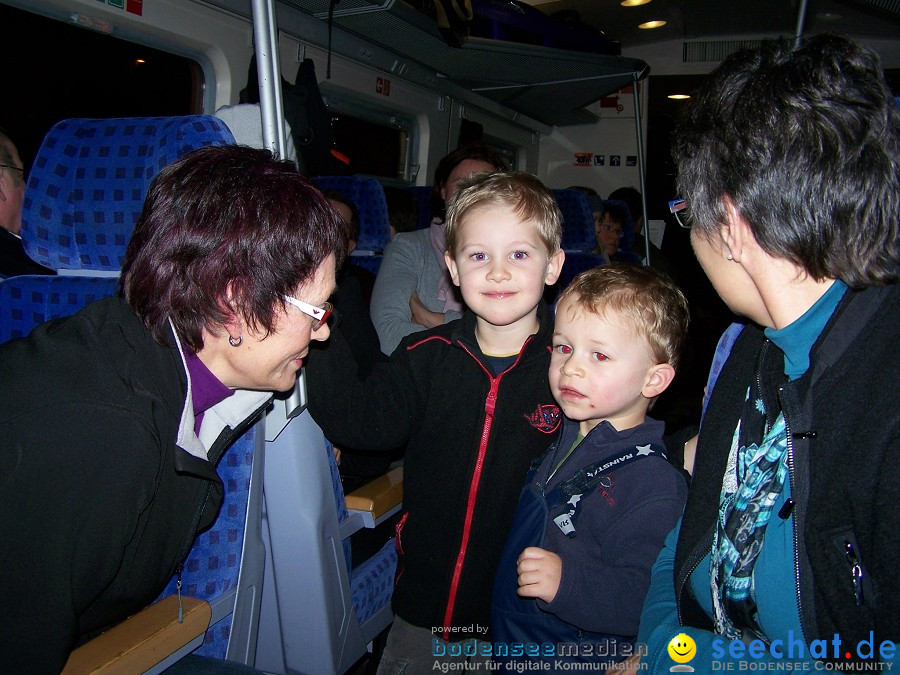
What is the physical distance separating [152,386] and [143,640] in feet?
1.51

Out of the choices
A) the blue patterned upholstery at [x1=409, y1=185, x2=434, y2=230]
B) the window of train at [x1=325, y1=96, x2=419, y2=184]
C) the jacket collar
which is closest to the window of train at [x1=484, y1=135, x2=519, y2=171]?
the window of train at [x1=325, y1=96, x2=419, y2=184]

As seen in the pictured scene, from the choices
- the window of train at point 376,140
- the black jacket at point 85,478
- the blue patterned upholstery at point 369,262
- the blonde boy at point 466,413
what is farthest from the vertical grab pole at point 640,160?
the black jacket at point 85,478

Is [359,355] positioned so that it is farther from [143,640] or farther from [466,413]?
[143,640]

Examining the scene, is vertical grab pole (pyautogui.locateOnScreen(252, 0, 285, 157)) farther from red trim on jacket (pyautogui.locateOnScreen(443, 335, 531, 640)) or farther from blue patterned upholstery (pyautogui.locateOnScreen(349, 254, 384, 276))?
blue patterned upholstery (pyautogui.locateOnScreen(349, 254, 384, 276))

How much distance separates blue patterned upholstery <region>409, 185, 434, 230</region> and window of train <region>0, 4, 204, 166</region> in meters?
1.95

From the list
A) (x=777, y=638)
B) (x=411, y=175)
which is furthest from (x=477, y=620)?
(x=411, y=175)

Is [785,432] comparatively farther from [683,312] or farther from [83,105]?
[83,105]

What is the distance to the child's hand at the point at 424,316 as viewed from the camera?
2.94 metres

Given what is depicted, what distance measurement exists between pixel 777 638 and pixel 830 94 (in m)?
0.85

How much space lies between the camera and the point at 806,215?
3.18 ft

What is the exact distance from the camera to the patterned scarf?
3.47ft

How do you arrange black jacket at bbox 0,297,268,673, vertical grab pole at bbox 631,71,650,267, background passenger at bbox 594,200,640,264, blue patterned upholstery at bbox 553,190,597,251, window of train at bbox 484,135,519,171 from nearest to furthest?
black jacket at bbox 0,297,268,673, blue patterned upholstery at bbox 553,190,597,251, vertical grab pole at bbox 631,71,650,267, background passenger at bbox 594,200,640,264, window of train at bbox 484,135,519,171

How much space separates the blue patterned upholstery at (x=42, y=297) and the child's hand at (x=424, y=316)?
60.6 inches

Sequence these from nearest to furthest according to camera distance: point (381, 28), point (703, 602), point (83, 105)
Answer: point (703, 602), point (83, 105), point (381, 28)
